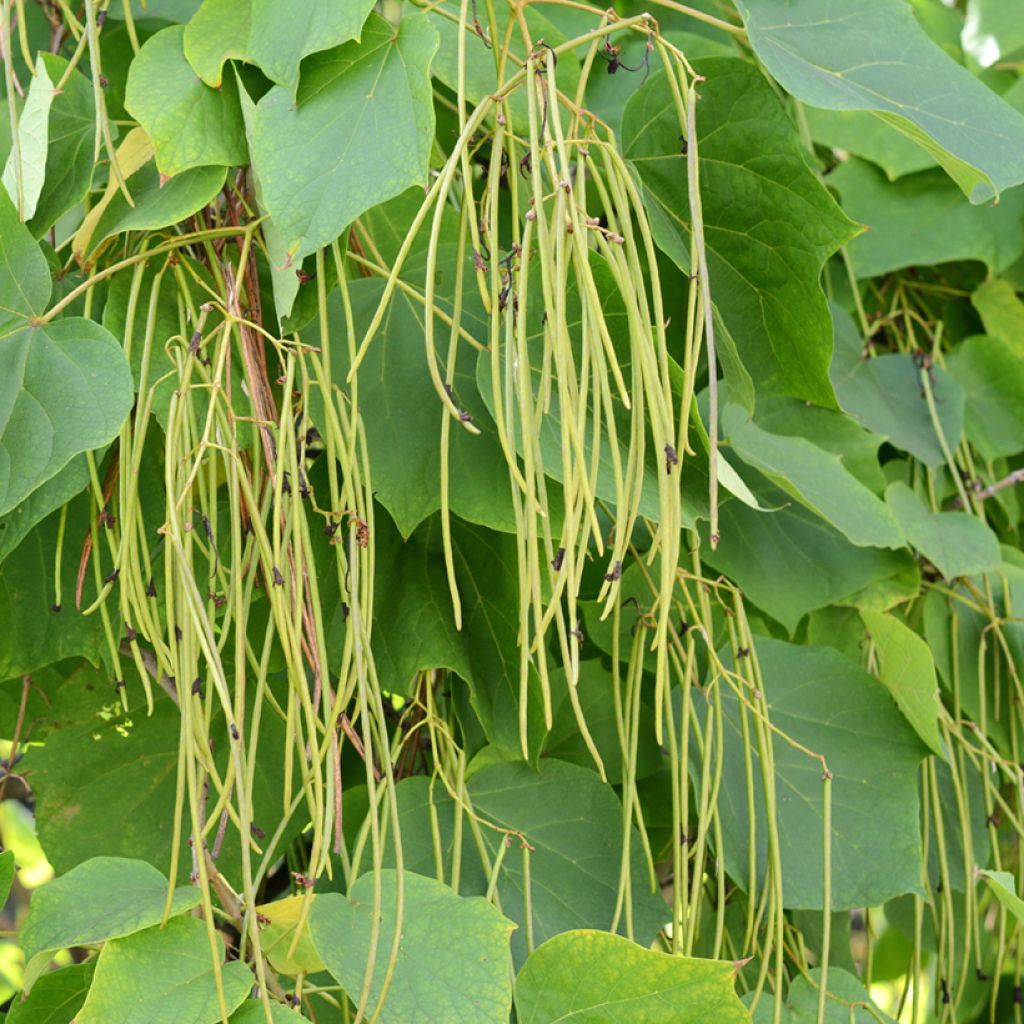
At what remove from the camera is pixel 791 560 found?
0.77 meters

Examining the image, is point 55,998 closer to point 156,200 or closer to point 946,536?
point 156,200

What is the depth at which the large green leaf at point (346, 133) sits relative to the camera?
49 centimetres

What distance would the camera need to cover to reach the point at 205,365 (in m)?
0.56

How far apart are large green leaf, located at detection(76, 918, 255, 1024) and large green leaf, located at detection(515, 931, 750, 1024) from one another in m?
0.13

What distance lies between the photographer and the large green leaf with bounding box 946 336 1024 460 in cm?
96

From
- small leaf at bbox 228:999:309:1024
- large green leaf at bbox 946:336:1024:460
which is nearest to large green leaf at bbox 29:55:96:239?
small leaf at bbox 228:999:309:1024

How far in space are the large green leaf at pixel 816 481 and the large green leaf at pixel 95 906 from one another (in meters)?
0.40

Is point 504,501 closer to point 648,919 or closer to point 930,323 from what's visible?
point 648,919

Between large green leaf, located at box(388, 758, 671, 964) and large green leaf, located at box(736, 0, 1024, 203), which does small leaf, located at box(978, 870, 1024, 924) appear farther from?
large green leaf, located at box(736, 0, 1024, 203)

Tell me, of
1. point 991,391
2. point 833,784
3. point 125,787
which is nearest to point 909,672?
point 833,784

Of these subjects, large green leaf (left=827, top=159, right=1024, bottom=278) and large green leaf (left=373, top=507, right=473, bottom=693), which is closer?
large green leaf (left=373, top=507, right=473, bottom=693)

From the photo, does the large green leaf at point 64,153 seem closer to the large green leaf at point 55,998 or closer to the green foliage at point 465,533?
the green foliage at point 465,533

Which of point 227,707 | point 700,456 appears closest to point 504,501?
point 700,456

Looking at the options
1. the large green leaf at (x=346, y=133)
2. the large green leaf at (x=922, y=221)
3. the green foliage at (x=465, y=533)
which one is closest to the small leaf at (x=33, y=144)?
the green foliage at (x=465, y=533)
